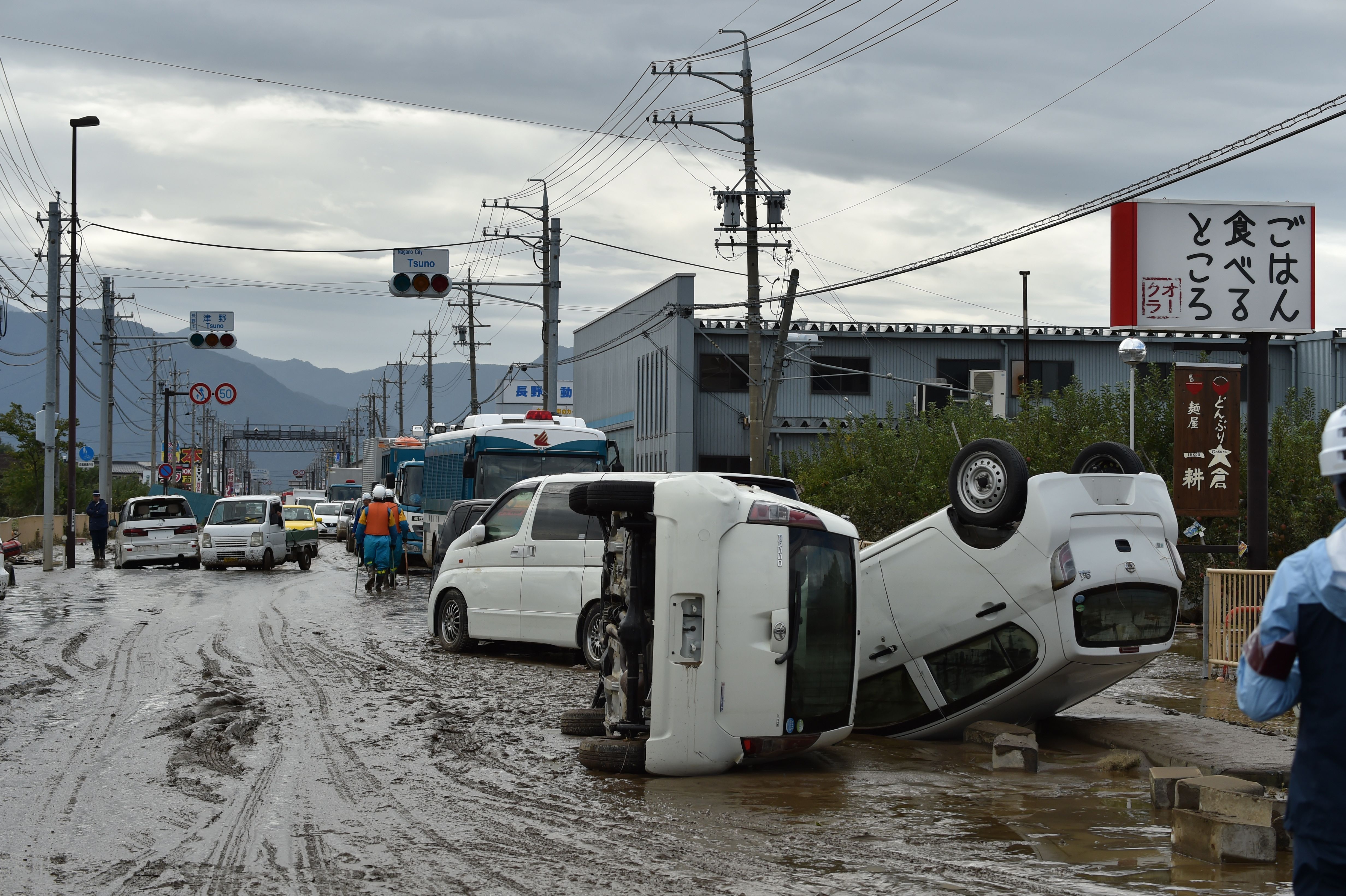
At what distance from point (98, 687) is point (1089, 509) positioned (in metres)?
8.87

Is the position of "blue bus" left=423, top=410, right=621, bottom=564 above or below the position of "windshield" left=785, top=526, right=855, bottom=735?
above

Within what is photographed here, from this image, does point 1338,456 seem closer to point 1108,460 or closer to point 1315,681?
point 1315,681

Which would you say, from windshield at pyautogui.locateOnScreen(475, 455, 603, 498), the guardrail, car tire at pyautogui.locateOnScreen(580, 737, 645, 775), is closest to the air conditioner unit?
windshield at pyautogui.locateOnScreen(475, 455, 603, 498)

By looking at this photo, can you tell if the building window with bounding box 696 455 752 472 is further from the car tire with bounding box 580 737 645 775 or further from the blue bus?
the car tire with bounding box 580 737 645 775

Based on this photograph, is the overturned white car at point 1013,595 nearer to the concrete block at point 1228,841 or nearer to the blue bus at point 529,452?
the concrete block at point 1228,841

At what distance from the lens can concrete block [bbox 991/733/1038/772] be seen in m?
9.14

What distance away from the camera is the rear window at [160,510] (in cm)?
3306

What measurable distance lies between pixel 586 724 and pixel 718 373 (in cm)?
4344

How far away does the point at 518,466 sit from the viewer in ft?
79.5

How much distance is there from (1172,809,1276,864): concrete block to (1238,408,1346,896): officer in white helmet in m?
3.36

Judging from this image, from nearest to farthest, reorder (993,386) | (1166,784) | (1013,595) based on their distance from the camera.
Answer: (1166,784), (1013,595), (993,386)

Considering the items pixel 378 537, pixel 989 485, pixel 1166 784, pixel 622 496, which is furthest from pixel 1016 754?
pixel 378 537

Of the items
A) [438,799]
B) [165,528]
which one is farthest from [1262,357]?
[165,528]

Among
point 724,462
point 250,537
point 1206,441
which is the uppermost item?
point 724,462
